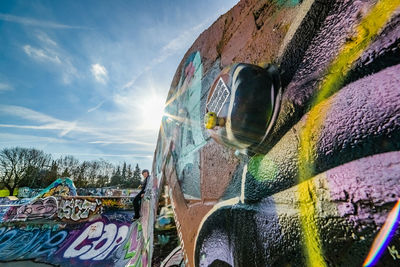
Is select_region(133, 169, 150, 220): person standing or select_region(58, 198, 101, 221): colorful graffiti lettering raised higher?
select_region(133, 169, 150, 220): person standing

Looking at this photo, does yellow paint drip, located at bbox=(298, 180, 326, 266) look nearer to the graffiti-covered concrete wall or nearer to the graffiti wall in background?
the graffiti-covered concrete wall

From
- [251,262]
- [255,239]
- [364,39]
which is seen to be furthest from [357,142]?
[251,262]

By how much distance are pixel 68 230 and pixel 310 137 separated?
13.8m

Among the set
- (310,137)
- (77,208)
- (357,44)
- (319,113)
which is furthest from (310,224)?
(77,208)

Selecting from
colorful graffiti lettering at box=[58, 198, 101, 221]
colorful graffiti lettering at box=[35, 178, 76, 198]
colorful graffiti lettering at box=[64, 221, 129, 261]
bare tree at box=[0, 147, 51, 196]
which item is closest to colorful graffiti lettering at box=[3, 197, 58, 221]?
colorful graffiti lettering at box=[58, 198, 101, 221]

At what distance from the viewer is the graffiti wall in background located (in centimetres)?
877

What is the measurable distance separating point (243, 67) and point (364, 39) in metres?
0.45

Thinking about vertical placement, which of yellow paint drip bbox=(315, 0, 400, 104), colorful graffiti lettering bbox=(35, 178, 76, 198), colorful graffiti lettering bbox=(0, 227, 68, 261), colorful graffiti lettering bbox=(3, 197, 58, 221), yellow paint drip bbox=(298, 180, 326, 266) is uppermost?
yellow paint drip bbox=(315, 0, 400, 104)

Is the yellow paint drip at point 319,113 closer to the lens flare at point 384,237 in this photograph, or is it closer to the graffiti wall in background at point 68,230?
the lens flare at point 384,237

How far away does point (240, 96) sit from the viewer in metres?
0.85

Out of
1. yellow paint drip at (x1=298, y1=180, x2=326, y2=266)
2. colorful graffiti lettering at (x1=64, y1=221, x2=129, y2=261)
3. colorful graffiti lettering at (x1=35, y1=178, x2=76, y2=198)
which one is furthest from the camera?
colorful graffiti lettering at (x1=35, y1=178, x2=76, y2=198)

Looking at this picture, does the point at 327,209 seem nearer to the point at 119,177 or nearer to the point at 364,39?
the point at 364,39

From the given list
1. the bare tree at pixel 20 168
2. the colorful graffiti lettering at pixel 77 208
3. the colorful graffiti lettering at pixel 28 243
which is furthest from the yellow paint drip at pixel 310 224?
the bare tree at pixel 20 168

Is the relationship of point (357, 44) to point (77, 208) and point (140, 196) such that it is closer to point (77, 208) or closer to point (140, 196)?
point (140, 196)
